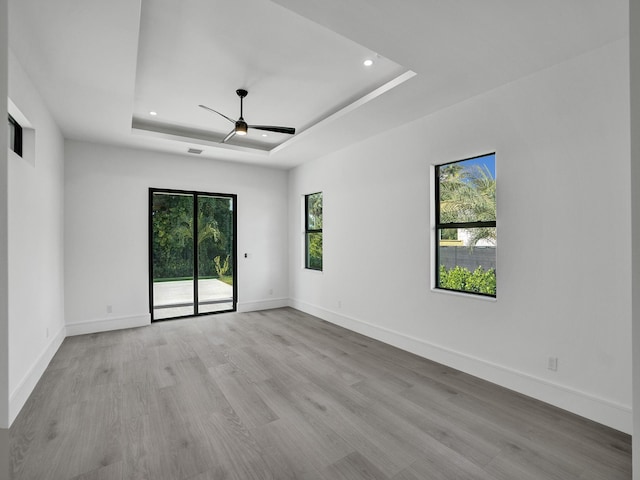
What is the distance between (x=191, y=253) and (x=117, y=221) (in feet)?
3.97

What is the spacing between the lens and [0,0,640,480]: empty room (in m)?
2.10

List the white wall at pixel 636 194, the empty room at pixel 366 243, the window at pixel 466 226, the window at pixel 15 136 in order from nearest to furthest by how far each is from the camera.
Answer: the white wall at pixel 636 194 < the empty room at pixel 366 243 < the window at pixel 15 136 < the window at pixel 466 226

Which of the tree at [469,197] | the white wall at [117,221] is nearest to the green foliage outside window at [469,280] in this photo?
the tree at [469,197]

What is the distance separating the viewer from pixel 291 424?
2406mm

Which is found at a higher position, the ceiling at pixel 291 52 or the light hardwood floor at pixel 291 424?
the ceiling at pixel 291 52

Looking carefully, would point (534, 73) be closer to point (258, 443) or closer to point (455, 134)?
point (455, 134)

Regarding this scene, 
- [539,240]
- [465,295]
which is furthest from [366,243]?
[539,240]

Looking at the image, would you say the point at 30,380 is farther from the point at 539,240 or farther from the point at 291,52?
the point at 539,240

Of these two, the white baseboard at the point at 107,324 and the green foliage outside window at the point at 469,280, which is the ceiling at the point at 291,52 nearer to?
the green foliage outside window at the point at 469,280

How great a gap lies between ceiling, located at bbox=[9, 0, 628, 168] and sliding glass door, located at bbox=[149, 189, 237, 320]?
5.30ft

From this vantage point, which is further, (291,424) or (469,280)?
(469,280)

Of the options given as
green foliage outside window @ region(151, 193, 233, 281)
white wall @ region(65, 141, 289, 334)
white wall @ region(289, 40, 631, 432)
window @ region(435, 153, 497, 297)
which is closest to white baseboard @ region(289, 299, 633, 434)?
white wall @ region(289, 40, 631, 432)

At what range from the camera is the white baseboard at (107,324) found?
4625 millimetres

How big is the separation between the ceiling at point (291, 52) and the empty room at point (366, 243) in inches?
0.8
